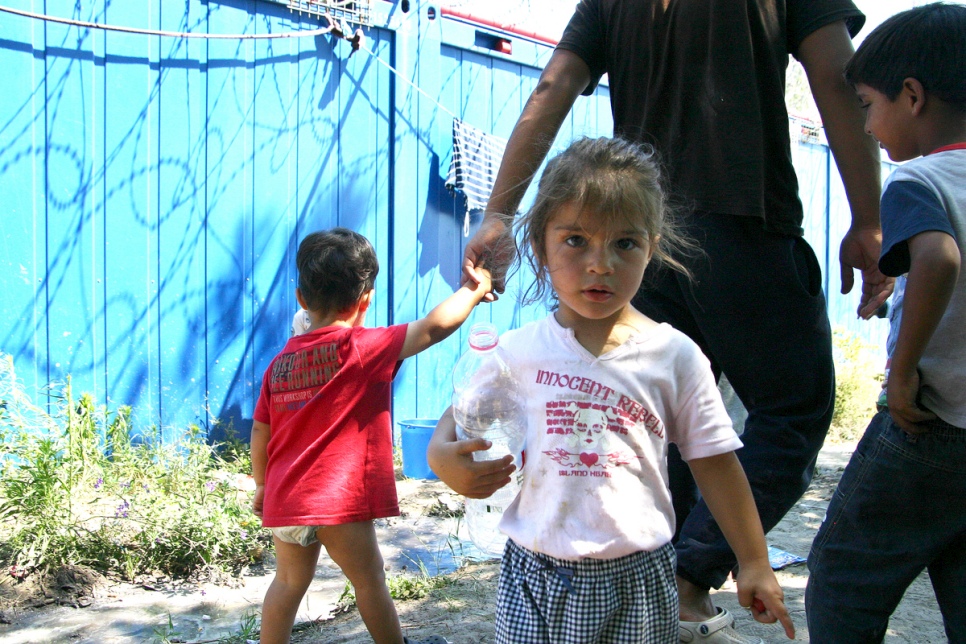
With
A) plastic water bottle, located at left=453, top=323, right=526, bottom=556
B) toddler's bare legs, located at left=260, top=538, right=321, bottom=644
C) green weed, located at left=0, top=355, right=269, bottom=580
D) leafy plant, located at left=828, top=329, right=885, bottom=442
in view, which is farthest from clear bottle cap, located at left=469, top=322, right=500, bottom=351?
leafy plant, located at left=828, top=329, right=885, bottom=442

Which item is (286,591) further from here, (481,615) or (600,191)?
(600,191)

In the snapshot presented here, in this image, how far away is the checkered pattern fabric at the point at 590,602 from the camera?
1584mm

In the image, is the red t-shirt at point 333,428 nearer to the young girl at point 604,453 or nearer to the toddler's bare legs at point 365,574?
the toddler's bare legs at point 365,574

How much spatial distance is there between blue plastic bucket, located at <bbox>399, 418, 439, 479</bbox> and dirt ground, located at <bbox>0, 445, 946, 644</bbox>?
1.16 m

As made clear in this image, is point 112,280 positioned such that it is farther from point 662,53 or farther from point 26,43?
point 662,53

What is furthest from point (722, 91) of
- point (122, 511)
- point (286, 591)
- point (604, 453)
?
point (122, 511)

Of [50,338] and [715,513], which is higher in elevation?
[50,338]

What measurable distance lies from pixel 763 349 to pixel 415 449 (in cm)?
334

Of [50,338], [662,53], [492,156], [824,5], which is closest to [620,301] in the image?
[662,53]

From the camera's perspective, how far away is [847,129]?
7.23 ft

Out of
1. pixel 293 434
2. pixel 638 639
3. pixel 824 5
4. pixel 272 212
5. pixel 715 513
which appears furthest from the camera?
pixel 272 212

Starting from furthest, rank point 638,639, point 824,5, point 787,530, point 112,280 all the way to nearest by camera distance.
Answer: point 112,280 < point 787,530 < point 824,5 < point 638,639

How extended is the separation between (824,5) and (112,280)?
393 cm

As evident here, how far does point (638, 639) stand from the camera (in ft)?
5.25
